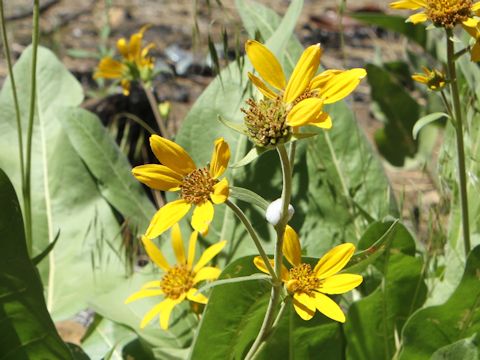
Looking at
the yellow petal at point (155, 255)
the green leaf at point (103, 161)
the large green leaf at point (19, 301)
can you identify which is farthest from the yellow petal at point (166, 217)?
the green leaf at point (103, 161)

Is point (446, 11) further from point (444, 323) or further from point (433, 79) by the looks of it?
point (444, 323)

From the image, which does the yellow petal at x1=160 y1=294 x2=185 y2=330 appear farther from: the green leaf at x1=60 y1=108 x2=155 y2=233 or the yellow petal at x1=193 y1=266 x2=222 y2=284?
the green leaf at x1=60 y1=108 x2=155 y2=233

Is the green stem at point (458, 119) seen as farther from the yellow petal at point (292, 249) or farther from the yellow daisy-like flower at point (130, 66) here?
the yellow daisy-like flower at point (130, 66)

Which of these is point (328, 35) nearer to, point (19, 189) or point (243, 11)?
point (243, 11)

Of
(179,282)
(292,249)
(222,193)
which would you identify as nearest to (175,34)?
(179,282)

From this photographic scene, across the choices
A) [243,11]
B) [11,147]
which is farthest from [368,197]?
[11,147]

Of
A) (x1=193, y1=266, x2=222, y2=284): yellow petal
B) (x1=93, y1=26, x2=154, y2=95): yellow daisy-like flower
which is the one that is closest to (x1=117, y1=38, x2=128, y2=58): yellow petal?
(x1=93, y1=26, x2=154, y2=95): yellow daisy-like flower
